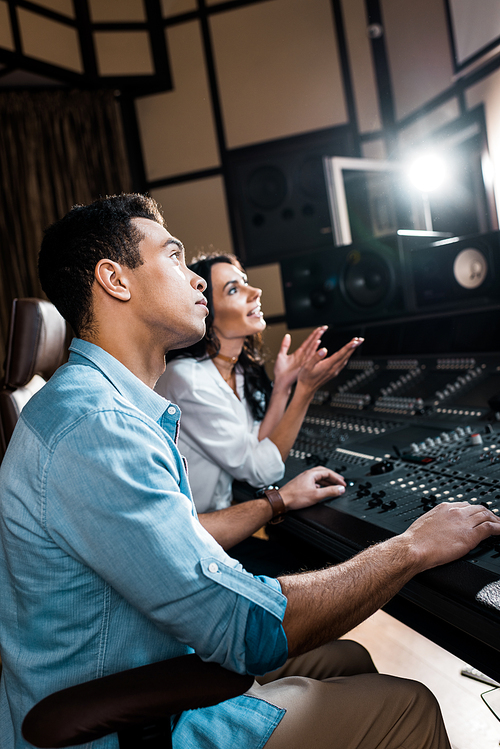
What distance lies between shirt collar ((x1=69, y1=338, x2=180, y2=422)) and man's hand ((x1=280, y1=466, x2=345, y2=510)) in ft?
1.60

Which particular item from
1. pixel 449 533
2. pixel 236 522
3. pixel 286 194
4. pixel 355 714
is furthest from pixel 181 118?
pixel 355 714

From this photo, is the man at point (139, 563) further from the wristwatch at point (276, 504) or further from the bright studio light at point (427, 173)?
the bright studio light at point (427, 173)

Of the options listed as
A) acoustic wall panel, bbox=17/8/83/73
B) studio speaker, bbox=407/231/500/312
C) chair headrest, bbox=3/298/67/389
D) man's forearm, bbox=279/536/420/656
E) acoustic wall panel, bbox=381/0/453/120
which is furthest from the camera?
acoustic wall panel, bbox=17/8/83/73

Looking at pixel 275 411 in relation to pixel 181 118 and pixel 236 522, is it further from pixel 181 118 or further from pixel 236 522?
pixel 181 118

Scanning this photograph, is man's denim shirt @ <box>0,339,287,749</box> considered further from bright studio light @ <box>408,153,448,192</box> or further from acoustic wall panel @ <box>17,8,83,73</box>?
acoustic wall panel @ <box>17,8,83,73</box>

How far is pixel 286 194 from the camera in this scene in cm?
352

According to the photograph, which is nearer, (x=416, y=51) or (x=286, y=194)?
(x=416, y=51)

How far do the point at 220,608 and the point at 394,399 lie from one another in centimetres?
134

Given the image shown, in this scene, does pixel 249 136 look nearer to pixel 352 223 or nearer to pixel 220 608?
pixel 352 223

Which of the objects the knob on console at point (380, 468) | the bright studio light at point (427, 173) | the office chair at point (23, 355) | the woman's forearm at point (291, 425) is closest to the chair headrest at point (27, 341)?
the office chair at point (23, 355)

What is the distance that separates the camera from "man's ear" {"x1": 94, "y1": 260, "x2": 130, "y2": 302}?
0.96 m

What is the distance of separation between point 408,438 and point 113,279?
3.08 feet

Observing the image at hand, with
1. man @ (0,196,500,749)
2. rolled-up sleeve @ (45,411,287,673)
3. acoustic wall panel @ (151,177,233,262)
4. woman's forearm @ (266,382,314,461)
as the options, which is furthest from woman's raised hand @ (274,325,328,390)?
acoustic wall panel @ (151,177,233,262)

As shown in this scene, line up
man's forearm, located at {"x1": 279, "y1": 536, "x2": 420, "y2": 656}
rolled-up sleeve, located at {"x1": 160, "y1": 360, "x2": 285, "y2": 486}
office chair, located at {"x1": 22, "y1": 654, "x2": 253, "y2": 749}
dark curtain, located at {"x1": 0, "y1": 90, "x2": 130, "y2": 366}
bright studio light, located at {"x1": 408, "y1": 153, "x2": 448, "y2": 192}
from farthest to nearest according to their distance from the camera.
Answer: dark curtain, located at {"x1": 0, "y1": 90, "x2": 130, "y2": 366}, bright studio light, located at {"x1": 408, "y1": 153, "x2": 448, "y2": 192}, rolled-up sleeve, located at {"x1": 160, "y1": 360, "x2": 285, "y2": 486}, man's forearm, located at {"x1": 279, "y1": 536, "x2": 420, "y2": 656}, office chair, located at {"x1": 22, "y1": 654, "x2": 253, "y2": 749}
